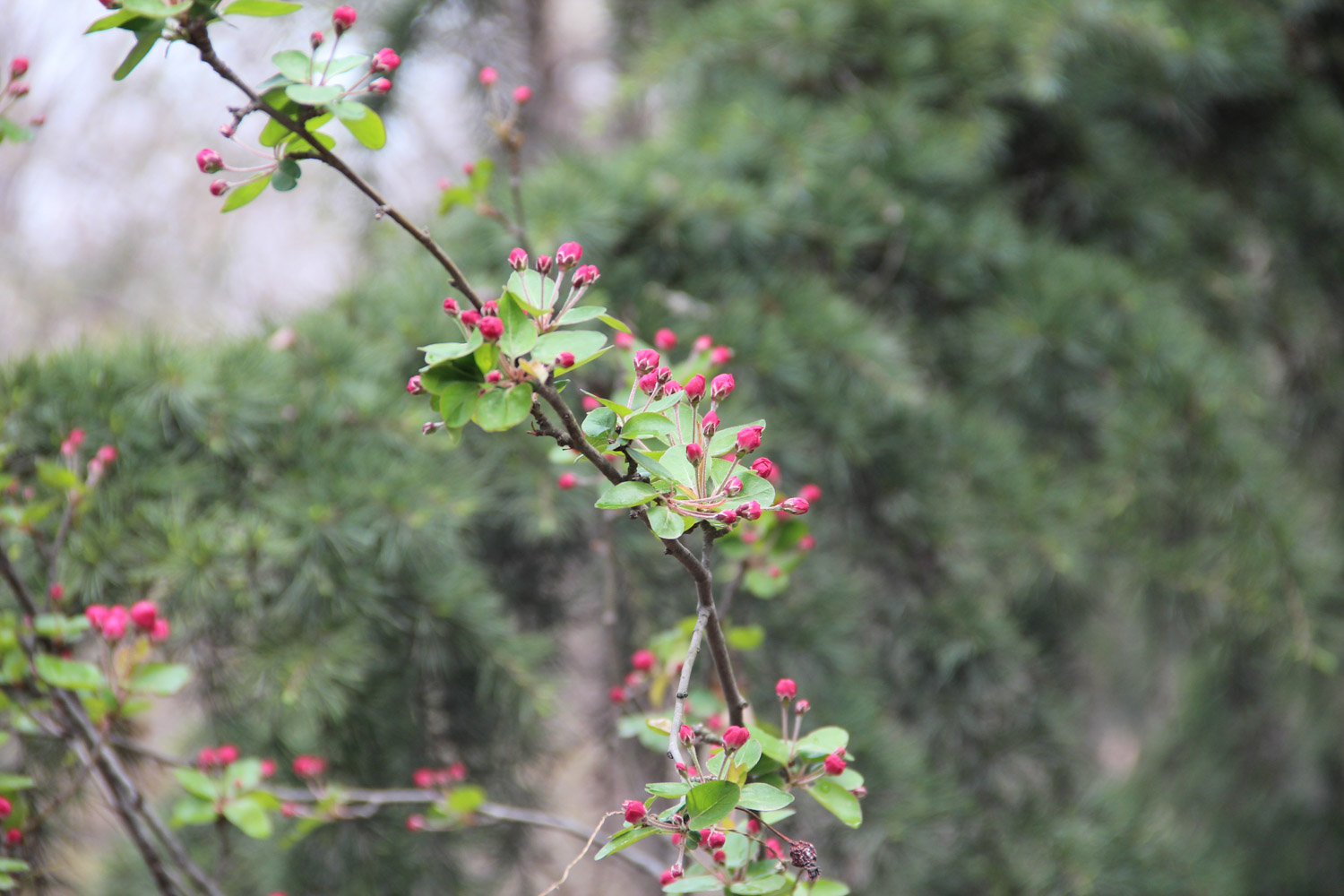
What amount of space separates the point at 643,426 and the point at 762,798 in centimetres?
15

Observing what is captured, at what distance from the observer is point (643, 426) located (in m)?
0.31

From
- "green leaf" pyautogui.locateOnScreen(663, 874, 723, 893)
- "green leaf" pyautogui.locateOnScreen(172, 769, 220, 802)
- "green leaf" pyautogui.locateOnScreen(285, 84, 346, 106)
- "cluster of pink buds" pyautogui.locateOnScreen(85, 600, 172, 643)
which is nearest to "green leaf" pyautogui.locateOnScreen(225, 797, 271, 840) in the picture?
"green leaf" pyautogui.locateOnScreen(172, 769, 220, 802)

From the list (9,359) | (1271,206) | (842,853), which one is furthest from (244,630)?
(1271,206)

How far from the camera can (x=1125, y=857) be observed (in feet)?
2.75

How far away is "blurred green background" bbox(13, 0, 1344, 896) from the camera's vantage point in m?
0.64

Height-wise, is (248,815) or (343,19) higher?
(343,19)

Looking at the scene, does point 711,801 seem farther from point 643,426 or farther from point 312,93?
point 312,93

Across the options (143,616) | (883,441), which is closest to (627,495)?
(143,616)

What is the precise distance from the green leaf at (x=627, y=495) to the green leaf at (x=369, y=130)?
0.16m

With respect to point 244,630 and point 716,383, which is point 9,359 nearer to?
point 244,630

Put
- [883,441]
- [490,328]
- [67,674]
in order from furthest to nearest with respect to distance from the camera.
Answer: [883,441] → [67,674] → [490,328]

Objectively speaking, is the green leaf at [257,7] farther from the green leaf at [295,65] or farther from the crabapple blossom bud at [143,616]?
the crabapple blossom bud at [143,616]

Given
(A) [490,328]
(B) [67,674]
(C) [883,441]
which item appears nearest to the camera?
(A) [490,328]

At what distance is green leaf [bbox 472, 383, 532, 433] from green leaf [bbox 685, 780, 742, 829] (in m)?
0.14
